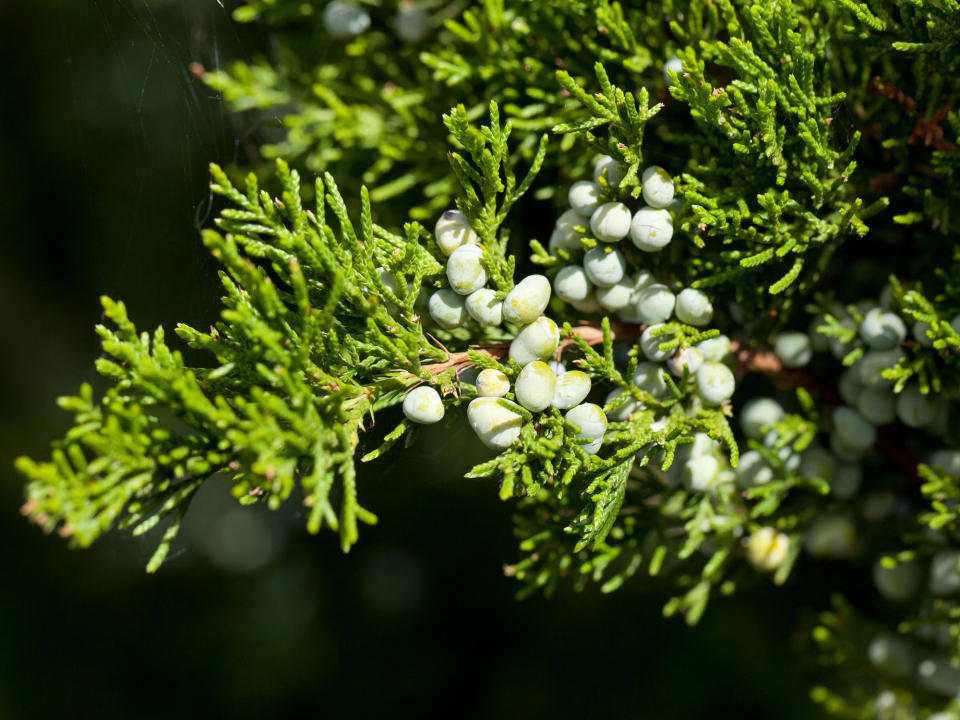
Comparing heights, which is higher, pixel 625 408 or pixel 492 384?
pixel 492 384

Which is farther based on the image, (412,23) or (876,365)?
(412,23)

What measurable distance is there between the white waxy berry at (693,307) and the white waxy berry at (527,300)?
15 cm

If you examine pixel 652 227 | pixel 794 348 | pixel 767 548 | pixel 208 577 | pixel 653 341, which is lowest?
pixel 208 577

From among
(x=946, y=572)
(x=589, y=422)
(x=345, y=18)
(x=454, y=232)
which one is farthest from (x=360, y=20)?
(x=946, y=572)

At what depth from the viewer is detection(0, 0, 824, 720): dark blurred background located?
1408 mm

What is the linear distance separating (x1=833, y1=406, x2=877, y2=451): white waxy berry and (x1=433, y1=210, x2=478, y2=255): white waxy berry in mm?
514

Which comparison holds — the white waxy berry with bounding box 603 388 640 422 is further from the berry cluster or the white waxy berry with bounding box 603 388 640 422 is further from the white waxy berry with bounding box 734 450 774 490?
the berry cluster

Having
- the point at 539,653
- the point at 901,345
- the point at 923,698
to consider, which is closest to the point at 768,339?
the point at 901,345

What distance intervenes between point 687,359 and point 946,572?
18.4 inches

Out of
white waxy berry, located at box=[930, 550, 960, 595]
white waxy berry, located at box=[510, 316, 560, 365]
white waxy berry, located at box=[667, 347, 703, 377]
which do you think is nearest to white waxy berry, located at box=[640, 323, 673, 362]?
white waxy berry, located at box=[667, 347, 703, 377]

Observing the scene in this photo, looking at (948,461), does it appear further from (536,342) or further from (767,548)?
(536,342)

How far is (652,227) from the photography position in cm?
74

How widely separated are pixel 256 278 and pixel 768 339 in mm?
644

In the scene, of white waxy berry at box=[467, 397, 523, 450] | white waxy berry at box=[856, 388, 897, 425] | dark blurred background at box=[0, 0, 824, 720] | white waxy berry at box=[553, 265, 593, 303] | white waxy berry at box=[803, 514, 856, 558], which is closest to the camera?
white waxy berry at box=[467, 397, 523, 450]
